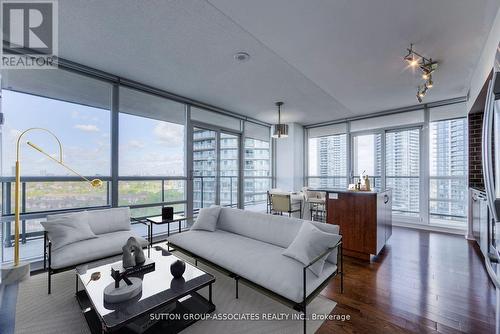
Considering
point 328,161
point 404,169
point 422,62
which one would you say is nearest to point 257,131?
point 328,161

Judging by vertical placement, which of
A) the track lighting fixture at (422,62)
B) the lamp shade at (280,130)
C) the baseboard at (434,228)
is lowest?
the baseboard at (434,228)

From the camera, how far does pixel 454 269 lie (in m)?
2.75

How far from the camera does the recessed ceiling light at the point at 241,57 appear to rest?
284 centimetres

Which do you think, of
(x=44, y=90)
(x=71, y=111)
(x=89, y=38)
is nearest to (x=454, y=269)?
(x=89, y=38)

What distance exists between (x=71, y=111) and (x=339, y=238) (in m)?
3.92

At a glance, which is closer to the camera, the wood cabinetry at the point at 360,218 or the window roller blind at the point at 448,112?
the wood cabinetry at the point at 360,218

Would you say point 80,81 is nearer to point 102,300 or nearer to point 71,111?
point 71,111

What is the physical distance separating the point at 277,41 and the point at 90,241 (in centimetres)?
316

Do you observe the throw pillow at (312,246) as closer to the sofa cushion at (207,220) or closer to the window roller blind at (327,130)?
the sofa cushion at (207,220)

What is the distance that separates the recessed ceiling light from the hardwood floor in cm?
295

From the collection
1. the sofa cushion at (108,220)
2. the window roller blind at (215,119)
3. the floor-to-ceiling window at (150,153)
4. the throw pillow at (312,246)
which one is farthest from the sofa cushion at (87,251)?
the window roller blind at (215,119)

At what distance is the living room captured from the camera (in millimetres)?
1801

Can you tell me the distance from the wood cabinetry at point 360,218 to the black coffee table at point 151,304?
218 centimetres

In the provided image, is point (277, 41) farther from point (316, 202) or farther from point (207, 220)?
point (316, 202)
